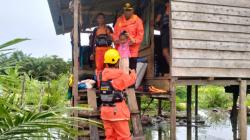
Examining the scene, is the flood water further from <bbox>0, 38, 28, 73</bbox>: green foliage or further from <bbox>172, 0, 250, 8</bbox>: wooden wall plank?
<bbox>0, 38, 28, 73</bbox>: green foliage

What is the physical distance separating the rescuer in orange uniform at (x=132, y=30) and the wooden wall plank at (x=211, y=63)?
863 millimetres

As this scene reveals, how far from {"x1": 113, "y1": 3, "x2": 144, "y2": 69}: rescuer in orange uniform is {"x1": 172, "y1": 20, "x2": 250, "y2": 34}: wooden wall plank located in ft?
2.47

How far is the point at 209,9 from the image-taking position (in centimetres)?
969

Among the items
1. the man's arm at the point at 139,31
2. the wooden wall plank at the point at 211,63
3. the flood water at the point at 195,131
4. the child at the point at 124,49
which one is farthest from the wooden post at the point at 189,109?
the child at the point at 124,49

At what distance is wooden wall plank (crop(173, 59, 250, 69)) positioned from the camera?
9.22 metres

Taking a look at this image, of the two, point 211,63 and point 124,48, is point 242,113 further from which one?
point 124,48

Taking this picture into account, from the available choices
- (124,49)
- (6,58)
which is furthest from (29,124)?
(124,49)

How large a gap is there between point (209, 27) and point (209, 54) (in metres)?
0.61

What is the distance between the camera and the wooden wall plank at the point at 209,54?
9.21 meters

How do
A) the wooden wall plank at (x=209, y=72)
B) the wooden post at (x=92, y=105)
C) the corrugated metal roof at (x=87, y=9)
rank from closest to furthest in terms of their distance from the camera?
the wooden post at (x=92, y=105) → the wooden wall plank at (x=209, y=72) → the corrugated metal roof at (x=87, y=9)

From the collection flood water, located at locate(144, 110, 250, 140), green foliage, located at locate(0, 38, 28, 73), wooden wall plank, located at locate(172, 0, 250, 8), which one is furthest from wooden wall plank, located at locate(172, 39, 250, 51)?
green foliage, located at locate(0, 38, 28, 73)

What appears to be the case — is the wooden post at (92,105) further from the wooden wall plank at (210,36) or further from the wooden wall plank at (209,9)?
the wooden wall plank at (209,9)

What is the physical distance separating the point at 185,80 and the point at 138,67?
1.35 meters

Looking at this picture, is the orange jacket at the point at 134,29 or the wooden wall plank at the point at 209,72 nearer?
the orange jacket at the point at 134,29
